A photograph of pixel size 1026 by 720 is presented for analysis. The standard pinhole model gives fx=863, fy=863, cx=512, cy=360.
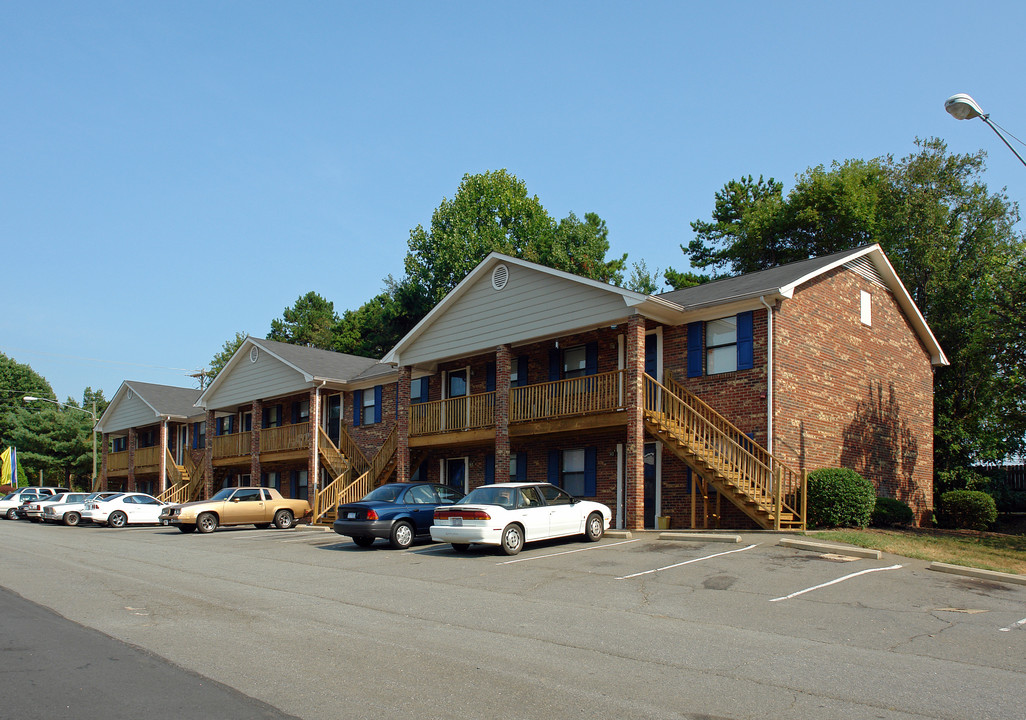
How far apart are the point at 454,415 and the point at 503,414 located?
2.85 meters

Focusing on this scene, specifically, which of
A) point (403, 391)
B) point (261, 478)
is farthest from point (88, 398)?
point (403, 391)

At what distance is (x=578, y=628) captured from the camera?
32.8 feet

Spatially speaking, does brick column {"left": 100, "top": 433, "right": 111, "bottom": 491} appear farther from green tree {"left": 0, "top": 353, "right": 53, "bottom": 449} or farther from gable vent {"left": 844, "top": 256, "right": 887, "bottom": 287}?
gable vent {"left": 844, "top": 256, "right": 887, "bottom": 287}

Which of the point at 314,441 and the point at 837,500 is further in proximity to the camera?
the point at 314,441

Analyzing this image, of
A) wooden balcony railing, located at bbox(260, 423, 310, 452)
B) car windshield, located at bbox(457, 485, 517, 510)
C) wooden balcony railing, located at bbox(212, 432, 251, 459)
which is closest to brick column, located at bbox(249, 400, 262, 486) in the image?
wooden balcony railing, located at bbox(260, 423, 310, 452)

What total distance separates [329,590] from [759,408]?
1159 cm

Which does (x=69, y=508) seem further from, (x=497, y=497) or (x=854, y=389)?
(x=854, y=389)

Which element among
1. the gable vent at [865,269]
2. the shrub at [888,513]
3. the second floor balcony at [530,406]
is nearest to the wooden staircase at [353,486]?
the second floor balcony at [530,406]

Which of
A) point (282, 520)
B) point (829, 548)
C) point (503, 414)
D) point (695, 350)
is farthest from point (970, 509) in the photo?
point (282, 520)

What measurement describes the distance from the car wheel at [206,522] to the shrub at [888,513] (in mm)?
19141

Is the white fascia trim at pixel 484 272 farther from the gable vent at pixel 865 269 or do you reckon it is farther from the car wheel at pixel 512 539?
the car wheel at pixel 512 539

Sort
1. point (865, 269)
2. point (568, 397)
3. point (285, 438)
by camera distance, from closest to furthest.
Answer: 1. point (568, 397)
2. point (865, 269)
3. point (285, 438)

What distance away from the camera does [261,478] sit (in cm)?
3941

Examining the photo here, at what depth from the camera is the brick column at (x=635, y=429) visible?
21078 millimetres
